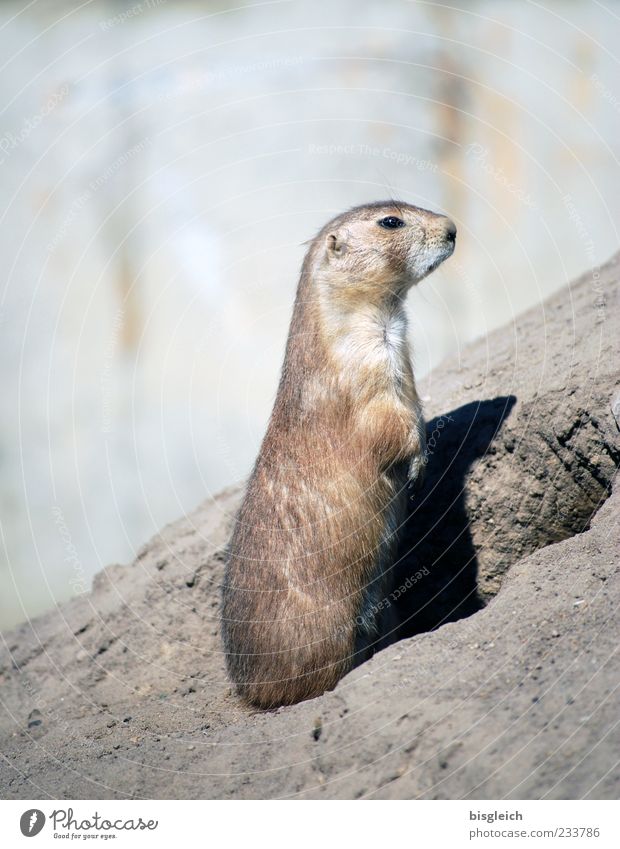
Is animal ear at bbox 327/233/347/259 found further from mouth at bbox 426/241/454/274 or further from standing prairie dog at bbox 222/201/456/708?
mouth at bbox 426/241/454/274

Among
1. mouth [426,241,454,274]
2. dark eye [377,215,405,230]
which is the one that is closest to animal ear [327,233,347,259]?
dark eye [377,215,405,230]

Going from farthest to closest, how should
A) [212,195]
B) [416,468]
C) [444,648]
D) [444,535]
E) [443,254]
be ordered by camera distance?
[212,195], [444,535], [443,254], [416,468], [444,648]

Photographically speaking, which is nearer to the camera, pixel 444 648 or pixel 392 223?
pixel 444 648

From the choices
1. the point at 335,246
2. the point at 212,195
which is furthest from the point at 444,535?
the point at 212,195

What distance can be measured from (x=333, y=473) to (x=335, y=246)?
1.65 meters

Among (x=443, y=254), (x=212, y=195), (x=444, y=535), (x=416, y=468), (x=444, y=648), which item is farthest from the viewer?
(x=212, y=195)

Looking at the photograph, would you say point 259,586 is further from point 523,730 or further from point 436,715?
point 523,730

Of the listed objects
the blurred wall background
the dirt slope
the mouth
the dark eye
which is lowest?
the dirt slope

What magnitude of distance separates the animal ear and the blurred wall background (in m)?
6.21

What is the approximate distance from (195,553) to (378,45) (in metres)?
8.13

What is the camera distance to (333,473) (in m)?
5.84

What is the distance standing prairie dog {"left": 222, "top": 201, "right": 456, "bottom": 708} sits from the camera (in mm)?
5793

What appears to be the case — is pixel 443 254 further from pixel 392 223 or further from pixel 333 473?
pixel 333 473

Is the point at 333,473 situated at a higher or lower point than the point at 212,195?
lower
